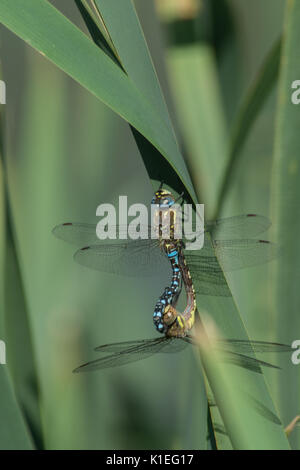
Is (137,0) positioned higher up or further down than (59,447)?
higher up

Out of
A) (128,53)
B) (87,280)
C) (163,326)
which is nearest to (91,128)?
(87,280)

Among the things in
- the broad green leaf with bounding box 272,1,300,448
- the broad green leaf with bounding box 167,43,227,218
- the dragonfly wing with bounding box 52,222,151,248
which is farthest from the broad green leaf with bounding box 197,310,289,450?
the broad green leaf with bounding box 167,43,227,218

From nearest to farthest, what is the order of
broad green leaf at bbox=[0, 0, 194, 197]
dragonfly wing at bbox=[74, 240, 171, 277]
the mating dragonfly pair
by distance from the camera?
broad green leaf at bbox=[0, 0, 194, 197]
the mating dragonfly pair
dragonfly wing at bbox=[74, 240, 171, 277]

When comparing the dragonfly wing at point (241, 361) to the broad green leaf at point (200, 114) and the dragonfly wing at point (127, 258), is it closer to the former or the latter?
the dragonfly wing at point (127, 258)

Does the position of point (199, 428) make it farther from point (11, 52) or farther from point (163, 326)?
point (11, 52)

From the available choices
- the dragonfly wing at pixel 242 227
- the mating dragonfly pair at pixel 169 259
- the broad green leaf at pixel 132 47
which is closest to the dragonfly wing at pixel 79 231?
the mating dragonfly pair at pixel 169 259

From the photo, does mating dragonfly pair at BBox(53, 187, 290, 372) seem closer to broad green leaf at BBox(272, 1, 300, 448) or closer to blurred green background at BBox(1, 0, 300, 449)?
broad green leaf at BBox(272, 1, 300, 448)
